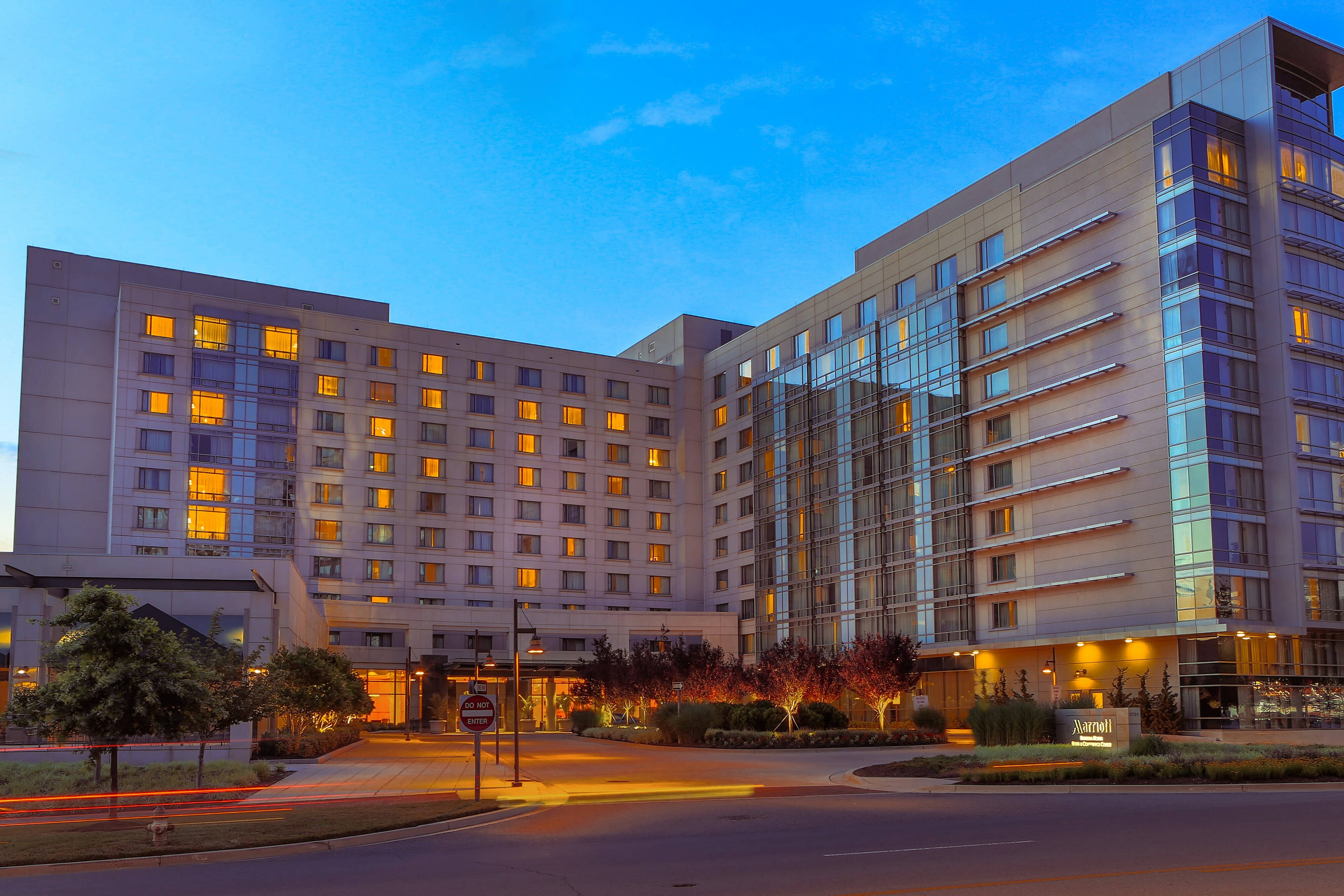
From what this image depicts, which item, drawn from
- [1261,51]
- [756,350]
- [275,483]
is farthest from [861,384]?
[275,483]

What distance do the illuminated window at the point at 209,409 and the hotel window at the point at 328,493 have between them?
8.20 m

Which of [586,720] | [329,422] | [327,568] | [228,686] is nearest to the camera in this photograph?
[228,686]

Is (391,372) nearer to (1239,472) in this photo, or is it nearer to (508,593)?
(508,593)

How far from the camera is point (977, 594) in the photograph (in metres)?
67.8

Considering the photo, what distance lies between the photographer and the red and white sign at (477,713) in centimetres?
2436

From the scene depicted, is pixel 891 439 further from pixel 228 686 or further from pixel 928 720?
pixel 228 686

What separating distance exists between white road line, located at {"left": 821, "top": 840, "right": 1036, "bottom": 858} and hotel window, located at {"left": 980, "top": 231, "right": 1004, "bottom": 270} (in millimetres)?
55614

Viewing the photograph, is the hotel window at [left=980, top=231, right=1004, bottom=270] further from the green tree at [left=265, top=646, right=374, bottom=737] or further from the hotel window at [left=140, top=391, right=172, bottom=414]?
the hotel window at [left=140, top=391, right=172, bottom=414]

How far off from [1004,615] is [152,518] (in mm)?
57787

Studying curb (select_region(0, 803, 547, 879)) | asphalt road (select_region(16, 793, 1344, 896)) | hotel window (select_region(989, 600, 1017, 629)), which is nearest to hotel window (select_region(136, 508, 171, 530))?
hotel window (select_region(989, 600, 1017, 629))

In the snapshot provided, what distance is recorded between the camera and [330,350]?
90.6 metres

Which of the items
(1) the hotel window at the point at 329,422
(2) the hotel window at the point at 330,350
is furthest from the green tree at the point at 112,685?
(2) the hotel window at the point at 330,350

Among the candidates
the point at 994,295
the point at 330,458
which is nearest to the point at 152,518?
the point at 330,458

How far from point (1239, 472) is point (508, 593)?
57.1m
